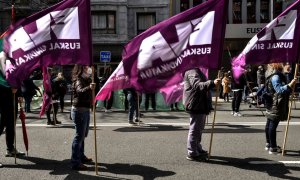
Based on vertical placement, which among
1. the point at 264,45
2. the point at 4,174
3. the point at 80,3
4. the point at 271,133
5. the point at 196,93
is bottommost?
the point at 4,174

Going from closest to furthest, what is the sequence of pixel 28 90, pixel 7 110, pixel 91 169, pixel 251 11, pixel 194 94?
pixel 91 169, pixel 194 94, pixel 7 110, pixel 28 90, pixel 251 11

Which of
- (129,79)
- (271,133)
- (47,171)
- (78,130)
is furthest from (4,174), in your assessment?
(271,133)

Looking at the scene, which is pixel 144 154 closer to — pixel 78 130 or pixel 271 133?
pixel 78 130

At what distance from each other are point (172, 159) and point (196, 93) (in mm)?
1240

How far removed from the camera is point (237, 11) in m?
32.7

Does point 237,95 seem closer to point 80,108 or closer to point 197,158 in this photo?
point 197,158

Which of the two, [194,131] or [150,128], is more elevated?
[194,131]

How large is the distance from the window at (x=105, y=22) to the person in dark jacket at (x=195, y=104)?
2309 centimetres

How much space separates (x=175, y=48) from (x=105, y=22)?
23535 millimetres

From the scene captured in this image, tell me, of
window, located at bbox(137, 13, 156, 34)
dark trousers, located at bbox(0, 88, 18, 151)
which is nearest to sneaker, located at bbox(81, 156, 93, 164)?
dark trousers, located at bbox(0, 88, 18, 151)

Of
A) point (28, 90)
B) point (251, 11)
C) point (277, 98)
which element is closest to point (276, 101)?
point (277, 98)

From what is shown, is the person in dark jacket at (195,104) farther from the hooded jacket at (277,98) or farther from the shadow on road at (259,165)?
the hooded jacket at (277,98)

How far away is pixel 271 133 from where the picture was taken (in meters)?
7.62

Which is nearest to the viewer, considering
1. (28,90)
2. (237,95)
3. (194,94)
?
(194,94)
